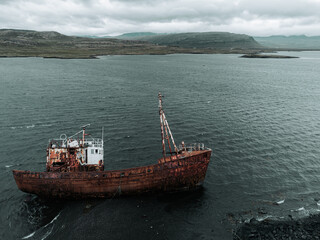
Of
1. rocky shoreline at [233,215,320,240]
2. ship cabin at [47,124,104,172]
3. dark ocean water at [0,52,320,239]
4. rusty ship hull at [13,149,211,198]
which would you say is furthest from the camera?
ship cabin at [47,124,104,172]

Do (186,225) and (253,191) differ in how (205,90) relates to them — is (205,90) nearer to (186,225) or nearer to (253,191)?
(253,191)

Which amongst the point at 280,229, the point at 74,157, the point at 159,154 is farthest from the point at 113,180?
the point at 280,229

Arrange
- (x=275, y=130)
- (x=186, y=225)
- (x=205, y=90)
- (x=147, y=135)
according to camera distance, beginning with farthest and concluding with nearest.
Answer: (x=205, y=90)
(x=275, y=130)
(x=147, y=135)
(x=186, y=225)

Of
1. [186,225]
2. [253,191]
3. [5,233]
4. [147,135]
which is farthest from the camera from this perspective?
[147,135]

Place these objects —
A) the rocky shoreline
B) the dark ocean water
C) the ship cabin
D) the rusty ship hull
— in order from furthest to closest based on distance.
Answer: the ship cabin < the rusty ship hull < the dark ocean water < the rocky shoreline

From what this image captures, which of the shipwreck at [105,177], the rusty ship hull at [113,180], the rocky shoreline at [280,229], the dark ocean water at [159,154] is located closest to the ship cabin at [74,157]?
the shipwreck at [105,177]

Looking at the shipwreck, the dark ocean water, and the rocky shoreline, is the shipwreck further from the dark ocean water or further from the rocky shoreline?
the rocky shoreline

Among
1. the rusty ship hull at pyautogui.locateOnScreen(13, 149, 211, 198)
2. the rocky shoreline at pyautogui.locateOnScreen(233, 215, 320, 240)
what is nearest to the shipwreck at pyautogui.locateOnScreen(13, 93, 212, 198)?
the rusty ship hull at pyautogui.locateOnScreen(13, 149, 211, 198)

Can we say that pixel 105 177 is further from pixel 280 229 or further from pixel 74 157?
pixel 280 229

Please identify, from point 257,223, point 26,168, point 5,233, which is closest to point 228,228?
point 257,223
